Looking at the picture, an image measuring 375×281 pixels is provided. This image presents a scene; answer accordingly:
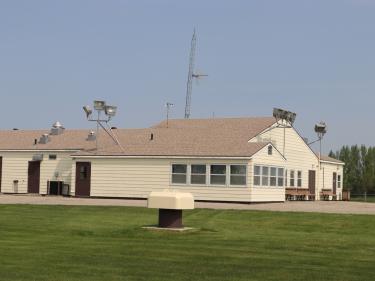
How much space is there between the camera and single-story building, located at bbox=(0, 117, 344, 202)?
3788cm

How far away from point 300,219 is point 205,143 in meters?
16.3

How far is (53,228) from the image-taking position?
69.6 ft

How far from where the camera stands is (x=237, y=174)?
123 ft

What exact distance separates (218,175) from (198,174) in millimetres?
1160

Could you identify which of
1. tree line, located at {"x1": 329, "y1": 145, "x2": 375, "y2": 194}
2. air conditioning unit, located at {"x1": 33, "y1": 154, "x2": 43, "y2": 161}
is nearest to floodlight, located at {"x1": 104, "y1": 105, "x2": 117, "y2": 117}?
air conditioning unit, located at {"x1": 33, "y1": 154, "x2": 43, "y2": 161}

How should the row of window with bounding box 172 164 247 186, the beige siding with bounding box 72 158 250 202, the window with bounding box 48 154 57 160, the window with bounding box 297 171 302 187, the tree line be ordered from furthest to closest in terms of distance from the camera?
the tree line < the window with bounding box 297 171 302 187 < the window with bounding box 48 154 57 160 < the beige siding with bounding box 72 158 250 202 < the row of window with bounding box 172 164 247 186

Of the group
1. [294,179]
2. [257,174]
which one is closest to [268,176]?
[257,174]

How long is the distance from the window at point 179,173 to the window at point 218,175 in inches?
65.6

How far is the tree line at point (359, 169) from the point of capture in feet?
244

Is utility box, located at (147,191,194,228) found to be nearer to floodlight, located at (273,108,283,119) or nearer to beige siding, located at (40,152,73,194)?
A: floodlight, located at (273,108,283,119)

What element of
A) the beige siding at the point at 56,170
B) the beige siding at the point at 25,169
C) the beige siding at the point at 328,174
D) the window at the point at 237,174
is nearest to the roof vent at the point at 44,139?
the beige siding at the point at 25,169

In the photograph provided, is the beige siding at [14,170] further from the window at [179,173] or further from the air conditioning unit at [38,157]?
the window at [179,173]

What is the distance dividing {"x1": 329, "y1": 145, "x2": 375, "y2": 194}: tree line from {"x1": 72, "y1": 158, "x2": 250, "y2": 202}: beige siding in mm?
39052

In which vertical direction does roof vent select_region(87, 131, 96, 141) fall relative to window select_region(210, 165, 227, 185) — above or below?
above
